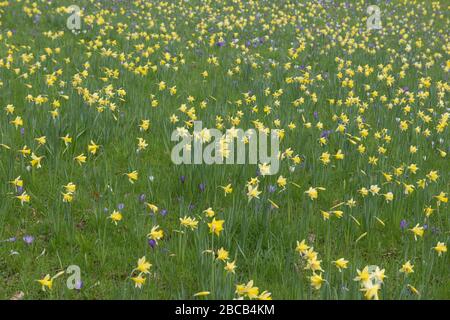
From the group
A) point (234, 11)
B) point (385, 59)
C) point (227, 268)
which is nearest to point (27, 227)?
point (227, 268)

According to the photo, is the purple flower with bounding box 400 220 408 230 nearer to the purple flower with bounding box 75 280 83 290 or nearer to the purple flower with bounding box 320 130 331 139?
the purple flower with bounding box 320 130 331 139

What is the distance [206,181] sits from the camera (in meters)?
4.25

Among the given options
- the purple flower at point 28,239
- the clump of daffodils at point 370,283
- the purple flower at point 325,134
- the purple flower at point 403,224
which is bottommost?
the clump of daffodils at point 370,283

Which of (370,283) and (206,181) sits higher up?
(206,181)

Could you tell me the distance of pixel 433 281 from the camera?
3188 millimetres

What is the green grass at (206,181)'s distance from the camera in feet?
10.5

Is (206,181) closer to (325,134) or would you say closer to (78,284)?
(78,284)

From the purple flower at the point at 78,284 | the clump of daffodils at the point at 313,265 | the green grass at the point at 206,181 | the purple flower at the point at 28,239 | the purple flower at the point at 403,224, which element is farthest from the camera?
the purple flower at the point at 403,224

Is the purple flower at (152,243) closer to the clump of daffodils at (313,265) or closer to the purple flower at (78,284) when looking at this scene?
the purple flower at (78,284)

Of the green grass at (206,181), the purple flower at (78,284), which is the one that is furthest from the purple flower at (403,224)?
the purple flower at (78,284)

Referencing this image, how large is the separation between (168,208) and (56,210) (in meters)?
0.93

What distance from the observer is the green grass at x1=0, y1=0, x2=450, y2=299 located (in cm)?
321

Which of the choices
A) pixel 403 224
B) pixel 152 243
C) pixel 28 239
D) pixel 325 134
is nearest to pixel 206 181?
pixel 152 243
